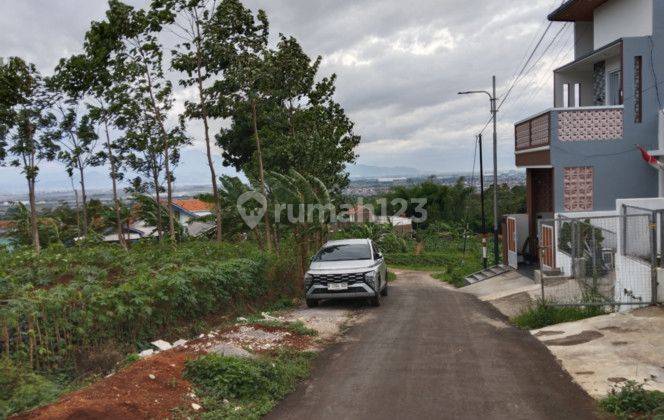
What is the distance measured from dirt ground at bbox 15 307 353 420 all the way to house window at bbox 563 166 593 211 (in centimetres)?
984

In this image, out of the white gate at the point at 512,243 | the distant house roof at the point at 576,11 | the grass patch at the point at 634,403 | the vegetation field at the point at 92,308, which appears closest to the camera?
the grass patch at the point at 634,403

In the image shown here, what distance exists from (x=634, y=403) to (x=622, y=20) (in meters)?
14.6

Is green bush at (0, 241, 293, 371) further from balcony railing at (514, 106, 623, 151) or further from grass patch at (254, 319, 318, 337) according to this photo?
balcony railing at (514, 106, 623, 151)

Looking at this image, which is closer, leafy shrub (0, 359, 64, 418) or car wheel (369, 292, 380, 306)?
leafy shrub (0, 359, 64, 418)

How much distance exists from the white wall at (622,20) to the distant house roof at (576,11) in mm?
306

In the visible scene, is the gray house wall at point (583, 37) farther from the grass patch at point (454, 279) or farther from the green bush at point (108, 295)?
the green bush at point (108, 295)

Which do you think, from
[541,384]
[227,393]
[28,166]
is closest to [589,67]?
[541,384]

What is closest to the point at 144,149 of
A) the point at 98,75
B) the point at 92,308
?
the point at 98,75

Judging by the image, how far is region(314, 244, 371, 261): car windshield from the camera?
51.2ft

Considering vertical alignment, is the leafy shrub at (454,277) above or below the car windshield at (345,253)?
below

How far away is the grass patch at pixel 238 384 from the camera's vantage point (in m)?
6.62

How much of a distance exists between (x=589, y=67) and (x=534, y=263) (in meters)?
7.38

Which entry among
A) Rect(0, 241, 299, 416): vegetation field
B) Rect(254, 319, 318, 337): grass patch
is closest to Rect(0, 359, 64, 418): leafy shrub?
Rect(0, 241, 299, 416): vegetation field

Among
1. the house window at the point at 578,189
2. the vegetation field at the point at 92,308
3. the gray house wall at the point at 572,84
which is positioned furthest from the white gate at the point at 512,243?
the vegetation field at the point at 92,308
